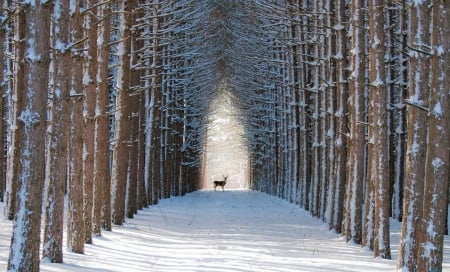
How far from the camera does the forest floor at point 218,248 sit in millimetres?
12039

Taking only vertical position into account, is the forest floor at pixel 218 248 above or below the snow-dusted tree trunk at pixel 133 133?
below

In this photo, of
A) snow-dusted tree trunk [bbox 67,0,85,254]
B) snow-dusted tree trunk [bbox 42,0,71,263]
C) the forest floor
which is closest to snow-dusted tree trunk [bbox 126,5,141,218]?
the forest floor

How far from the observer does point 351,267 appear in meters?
12.5

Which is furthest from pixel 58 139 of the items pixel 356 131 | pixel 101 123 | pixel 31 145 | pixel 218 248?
pixel 356 131

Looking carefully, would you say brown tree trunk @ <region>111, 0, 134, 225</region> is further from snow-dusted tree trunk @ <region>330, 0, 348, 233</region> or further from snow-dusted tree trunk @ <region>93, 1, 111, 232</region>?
snow-dusted tree trunk @ <region>330, 0, 348, 233</region>

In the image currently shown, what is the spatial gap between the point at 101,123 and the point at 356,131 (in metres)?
6.36

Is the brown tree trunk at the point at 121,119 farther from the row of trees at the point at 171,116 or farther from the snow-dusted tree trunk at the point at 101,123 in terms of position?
the snow-dusted tree trunk at the point at 101,123

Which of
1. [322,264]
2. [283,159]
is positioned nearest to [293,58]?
[283,159]

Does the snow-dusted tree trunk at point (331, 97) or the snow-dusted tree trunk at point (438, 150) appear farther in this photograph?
the snow-dusted tree trunk at point (331, 97)

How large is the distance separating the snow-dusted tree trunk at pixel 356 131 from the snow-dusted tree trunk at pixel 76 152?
6910mm

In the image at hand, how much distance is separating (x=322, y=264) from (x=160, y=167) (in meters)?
21.8

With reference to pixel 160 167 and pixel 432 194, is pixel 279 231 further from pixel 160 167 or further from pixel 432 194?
pixel 160 167

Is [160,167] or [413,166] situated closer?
[413,166]

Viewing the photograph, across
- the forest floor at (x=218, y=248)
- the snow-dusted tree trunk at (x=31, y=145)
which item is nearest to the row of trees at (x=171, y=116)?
the snow-dusted tree trunk at (x=31, y=145)
